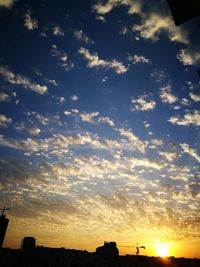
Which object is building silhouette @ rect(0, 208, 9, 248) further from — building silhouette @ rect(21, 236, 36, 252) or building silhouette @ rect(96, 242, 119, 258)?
building silhouette @ rect(96, 242, 119, 258)

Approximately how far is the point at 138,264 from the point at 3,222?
15322 mm

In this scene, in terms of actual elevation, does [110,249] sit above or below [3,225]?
below

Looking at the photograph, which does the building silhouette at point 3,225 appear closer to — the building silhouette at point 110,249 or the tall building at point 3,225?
the tall building at point 3,225

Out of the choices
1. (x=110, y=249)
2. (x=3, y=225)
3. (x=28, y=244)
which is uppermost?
(x=3, y=225)

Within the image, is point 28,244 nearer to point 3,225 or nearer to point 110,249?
point 3,225

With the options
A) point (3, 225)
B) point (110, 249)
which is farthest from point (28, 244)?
point (110, 249)

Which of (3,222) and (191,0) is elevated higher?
(3,222)

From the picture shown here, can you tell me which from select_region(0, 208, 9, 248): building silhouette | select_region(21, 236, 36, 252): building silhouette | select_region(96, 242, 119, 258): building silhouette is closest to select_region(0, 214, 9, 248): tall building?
select_region(0, 208, 9, 248): building silhouette

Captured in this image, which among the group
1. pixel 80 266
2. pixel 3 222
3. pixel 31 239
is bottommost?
pixel 80 266

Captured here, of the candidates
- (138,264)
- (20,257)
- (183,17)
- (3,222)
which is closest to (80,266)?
(20,257)

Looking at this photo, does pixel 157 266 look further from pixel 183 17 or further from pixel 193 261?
pixel 183 17

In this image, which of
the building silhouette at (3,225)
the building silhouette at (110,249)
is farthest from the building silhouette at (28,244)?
the building silhouette at (110,249)

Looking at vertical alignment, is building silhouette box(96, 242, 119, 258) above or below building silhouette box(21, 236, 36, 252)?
above

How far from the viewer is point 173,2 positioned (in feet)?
→ 12.6
